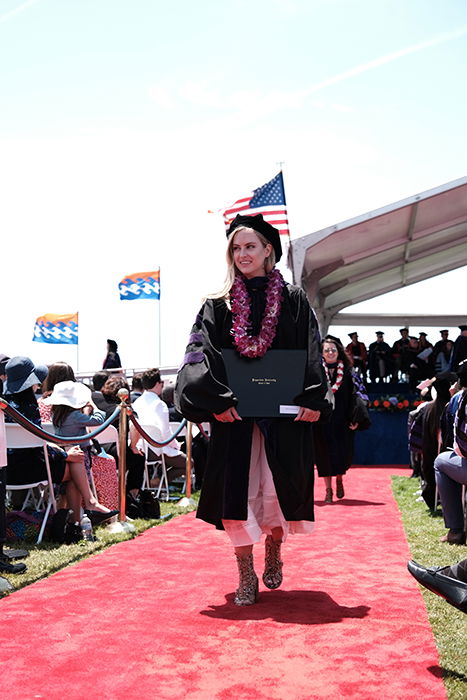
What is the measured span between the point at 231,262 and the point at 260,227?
27 centimetres

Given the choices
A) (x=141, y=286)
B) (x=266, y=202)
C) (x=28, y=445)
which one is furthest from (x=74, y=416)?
(x=141, y=286)

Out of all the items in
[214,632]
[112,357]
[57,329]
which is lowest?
[214,632]

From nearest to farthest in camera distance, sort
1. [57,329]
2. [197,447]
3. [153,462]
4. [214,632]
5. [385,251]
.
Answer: [214,632] < [153,462] < [197,447] < [385,251] < [57,329]

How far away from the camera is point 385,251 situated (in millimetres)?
20281

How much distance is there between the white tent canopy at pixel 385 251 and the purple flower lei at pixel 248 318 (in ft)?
35.8

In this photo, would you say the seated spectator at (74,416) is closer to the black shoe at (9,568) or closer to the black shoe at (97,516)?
the black shoe at (97,516)

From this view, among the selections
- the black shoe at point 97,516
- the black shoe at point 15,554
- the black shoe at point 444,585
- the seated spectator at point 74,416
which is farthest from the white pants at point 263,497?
the black shoe at point 97,516

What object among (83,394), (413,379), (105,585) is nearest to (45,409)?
(83,394)

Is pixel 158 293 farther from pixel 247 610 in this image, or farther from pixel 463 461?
pixel 247 610

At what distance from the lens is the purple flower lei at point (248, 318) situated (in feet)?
15.3

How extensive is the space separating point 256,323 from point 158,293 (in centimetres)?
2063

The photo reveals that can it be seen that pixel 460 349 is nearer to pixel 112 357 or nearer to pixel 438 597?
pixel 112 357

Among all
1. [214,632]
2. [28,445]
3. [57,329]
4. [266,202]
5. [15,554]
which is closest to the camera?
[214,632]

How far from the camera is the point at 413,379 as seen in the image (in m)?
22.0
